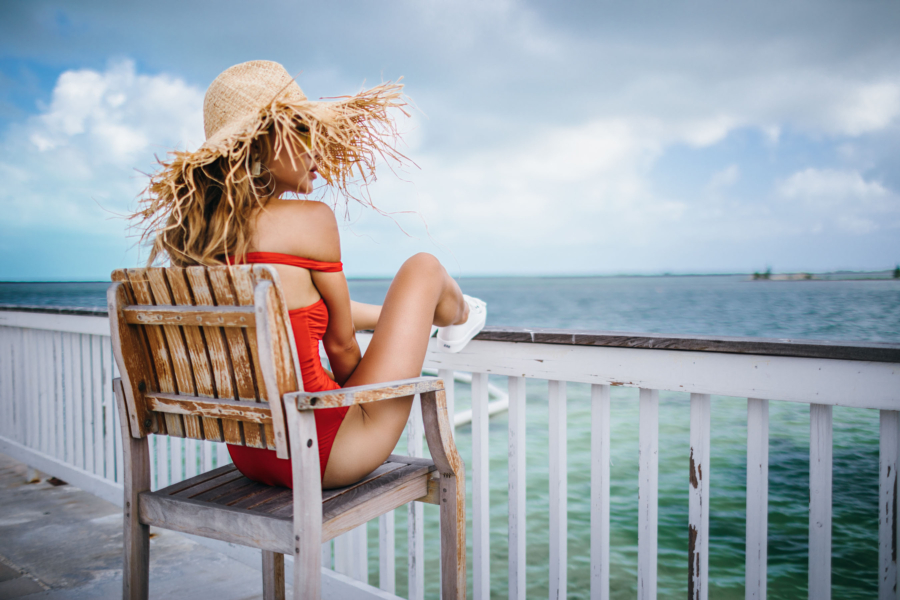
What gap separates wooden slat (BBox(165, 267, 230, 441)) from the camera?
3.30 feet

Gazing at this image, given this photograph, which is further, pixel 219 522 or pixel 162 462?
pixel 162 462

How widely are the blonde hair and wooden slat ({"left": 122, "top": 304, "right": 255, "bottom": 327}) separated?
148mm

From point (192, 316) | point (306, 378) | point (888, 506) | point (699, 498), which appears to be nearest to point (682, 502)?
point (699, 498)

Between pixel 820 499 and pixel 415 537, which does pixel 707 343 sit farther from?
pixel 415 537

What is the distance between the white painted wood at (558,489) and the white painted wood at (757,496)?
50 cm

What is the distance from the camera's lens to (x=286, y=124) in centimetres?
110

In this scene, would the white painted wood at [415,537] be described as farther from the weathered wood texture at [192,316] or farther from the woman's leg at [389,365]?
the weathered wood texture at [192,316]

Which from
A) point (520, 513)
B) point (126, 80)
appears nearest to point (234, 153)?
point (520, 513)

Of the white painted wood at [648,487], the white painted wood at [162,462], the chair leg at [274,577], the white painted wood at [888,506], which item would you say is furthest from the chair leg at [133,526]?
the white painted wood at [888,506]

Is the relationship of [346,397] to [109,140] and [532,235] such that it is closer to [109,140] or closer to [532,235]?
[109,140]

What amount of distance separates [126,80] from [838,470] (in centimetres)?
3076

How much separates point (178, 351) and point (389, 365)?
484 millimetres

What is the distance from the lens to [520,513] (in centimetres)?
165

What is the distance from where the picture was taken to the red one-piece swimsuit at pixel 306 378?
1170 mm
